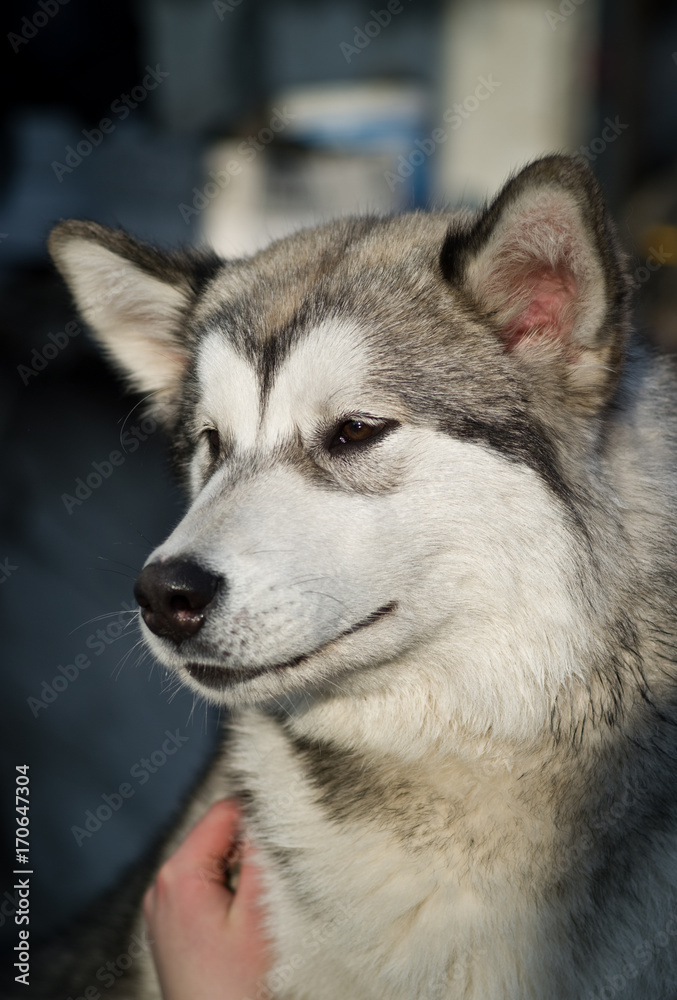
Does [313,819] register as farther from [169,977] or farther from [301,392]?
[301,392]

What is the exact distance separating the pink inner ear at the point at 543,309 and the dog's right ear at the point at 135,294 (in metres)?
1.04

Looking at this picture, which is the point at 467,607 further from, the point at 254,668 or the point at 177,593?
the point at 177,593

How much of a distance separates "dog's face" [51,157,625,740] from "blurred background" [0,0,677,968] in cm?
46

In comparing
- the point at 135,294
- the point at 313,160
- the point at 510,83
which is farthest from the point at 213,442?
the point at 510,83

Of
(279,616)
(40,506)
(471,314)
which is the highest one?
(471,314)

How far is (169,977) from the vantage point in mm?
2129

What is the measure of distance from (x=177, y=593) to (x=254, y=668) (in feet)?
0.86

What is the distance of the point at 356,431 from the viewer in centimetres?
195

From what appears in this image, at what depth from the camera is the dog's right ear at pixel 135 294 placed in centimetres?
242

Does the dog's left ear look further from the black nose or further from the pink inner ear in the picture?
the black nose

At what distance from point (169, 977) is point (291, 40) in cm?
775

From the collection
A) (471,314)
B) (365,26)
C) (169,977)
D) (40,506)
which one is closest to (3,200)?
(40,506)

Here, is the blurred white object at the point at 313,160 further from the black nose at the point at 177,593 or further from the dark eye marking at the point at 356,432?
the black nose at the point at 177,593

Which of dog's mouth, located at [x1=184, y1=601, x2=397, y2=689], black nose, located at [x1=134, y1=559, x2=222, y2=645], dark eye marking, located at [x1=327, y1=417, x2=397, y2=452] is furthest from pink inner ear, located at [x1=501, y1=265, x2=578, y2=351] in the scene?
black nose, located at [x1=134, y1=559, x2=222, y2=645]
